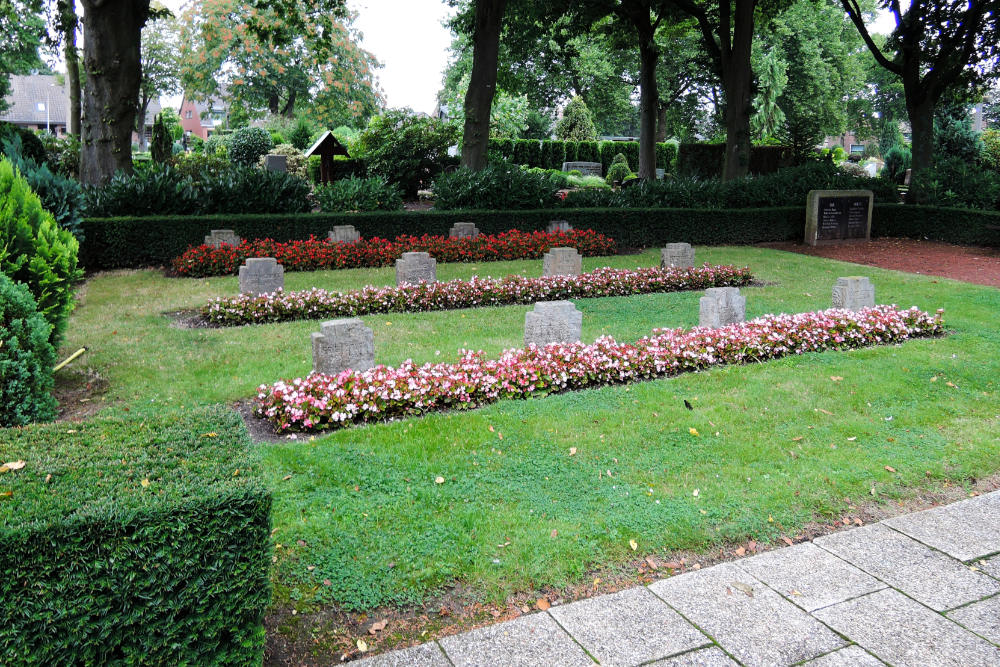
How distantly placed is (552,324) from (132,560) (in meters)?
5.74

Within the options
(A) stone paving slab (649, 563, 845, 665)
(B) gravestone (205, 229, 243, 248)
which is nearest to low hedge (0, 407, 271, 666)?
(A) stone paving slab (649, 563, 845, 665)

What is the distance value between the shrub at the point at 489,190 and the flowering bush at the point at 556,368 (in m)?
9.08

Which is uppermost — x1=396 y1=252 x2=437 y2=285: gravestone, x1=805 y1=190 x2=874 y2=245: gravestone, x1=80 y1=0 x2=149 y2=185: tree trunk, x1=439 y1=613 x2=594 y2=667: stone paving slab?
x1=80 y1=0 x2=149 y2=185: tree trunk

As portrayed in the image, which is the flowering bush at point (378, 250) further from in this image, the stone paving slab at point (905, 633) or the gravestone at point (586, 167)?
the gravestone at point (586, 167)

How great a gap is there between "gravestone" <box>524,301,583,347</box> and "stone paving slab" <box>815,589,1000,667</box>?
4.58 m

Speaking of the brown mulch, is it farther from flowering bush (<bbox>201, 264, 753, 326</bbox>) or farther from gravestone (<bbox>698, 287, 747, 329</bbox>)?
gravestone (<bbox>698, 287, 747, 329</bbox>)

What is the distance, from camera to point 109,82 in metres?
15.5

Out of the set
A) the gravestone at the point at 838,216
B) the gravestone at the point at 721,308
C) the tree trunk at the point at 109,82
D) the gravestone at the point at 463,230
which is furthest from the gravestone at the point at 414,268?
the gravestone at the point at 838,216

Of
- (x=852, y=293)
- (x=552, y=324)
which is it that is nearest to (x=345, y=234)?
(x=552, y=324)

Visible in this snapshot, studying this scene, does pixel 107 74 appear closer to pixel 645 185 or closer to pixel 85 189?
pixel 85 189

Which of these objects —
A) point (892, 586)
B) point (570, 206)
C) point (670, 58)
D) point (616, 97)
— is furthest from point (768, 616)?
point (616, 97)

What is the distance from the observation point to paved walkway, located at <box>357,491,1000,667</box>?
330cm

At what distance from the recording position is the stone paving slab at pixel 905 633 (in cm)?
331

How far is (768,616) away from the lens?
3609 millimetres
